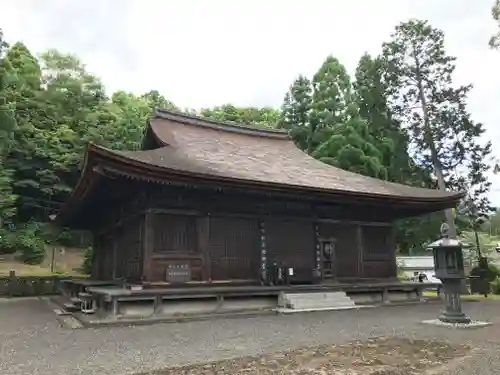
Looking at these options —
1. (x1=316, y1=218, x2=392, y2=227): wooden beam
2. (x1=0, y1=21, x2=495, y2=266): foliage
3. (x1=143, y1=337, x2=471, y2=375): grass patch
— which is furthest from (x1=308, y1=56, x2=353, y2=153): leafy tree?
(x1=143, y1=337, x2=471, y2=375): grass patch

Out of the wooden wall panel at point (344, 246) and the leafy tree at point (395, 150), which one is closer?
the wooden wall panel at point (344, 246)

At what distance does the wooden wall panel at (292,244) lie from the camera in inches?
Answer: 497

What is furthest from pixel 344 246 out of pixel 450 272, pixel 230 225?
pixel 450 272

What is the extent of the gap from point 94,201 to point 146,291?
4.91 meters

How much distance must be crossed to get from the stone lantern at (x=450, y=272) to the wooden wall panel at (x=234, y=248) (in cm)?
472

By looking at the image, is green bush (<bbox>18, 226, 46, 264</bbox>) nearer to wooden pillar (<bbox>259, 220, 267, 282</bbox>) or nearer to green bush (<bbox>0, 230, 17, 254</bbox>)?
green bush (<bbox>0, 230, 17, 254</bbox>)

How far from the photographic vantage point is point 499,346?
21.1 feet

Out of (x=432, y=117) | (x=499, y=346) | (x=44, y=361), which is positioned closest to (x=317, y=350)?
(x=499, y=346)

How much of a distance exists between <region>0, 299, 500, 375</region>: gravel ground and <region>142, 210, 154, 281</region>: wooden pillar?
1.92m

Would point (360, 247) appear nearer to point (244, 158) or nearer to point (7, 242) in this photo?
point (244, 158)

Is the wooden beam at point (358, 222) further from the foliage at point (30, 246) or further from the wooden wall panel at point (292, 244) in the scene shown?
the foliage at point (30, 246)

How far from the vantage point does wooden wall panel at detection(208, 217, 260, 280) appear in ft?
38.4

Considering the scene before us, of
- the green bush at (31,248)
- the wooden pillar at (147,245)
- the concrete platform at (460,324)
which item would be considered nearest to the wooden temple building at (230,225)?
the wooden pillar at (147,245)

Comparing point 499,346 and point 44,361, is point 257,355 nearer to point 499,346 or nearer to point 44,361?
point 44,361
